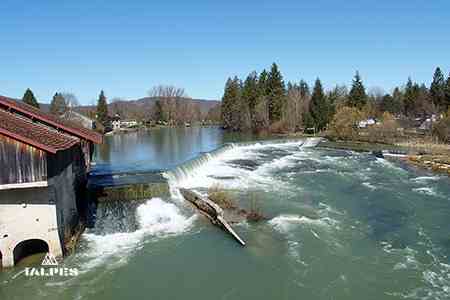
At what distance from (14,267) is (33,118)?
5996mm

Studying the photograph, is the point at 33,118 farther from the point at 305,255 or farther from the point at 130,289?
the point at 305,255

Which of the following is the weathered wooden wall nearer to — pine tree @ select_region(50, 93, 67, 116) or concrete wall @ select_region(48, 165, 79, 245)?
concrete wall @ select_region(48, 165, 79, 245)

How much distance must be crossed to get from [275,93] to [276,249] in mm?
58078

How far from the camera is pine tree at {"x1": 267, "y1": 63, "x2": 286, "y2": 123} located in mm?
69250

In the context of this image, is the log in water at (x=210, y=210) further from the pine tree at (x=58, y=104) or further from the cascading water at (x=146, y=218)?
the pine tree at (x=58, y=104)

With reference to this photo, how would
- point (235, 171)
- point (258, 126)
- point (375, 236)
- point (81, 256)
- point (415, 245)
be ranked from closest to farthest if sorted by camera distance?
point (81, 256), point (415, 245), point (375, 236), point (235, 171), point (258, 126)

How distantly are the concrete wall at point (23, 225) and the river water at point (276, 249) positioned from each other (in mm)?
944

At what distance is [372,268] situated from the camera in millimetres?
12859

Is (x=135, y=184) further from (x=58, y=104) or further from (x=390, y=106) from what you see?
(x=390, y=106)

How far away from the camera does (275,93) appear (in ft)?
230

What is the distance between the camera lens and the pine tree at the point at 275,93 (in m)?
69.2

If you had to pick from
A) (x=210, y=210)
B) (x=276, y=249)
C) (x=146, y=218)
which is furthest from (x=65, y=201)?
(x=276, y=249)

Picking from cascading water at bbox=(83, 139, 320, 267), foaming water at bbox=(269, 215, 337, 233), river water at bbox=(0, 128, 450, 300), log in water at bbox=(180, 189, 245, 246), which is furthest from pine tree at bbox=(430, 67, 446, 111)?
log in water at bbox=(180, 189, 245, 246)

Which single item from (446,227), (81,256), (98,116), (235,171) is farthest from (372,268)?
(98,116)
